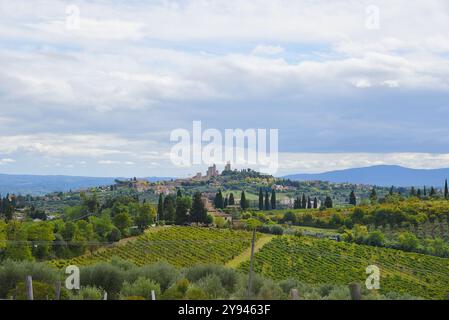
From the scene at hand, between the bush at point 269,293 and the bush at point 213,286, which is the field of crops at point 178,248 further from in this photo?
the bush at point 269,293

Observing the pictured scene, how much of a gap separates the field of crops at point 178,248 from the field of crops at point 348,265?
116 inches

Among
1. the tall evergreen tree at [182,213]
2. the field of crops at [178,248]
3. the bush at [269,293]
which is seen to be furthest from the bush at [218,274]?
the tall evergreen tree at [182,213]

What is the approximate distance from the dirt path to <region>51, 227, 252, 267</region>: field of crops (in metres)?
0.47

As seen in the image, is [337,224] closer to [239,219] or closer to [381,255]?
[239,219]

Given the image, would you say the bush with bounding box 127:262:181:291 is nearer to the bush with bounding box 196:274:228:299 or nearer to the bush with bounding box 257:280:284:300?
the bush with bounding box 196:274:228:299

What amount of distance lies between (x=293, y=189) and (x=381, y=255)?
112 m

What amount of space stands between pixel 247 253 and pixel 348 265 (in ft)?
25.9

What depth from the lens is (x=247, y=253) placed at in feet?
153

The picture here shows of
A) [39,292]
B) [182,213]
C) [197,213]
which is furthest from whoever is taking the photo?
[182,213]

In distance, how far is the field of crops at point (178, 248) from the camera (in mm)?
A: 43188

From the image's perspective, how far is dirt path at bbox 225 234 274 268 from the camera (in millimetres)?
42256

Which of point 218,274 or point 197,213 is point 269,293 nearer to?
point 218,274

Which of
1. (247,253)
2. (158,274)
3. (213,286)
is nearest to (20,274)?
(158,274)
